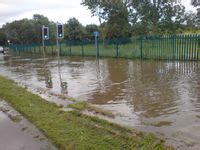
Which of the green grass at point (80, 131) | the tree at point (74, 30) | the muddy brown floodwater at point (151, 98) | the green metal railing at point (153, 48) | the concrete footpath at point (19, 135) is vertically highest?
the tree at point (74, 30)

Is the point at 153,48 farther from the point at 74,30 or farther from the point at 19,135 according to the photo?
the point at 74,30

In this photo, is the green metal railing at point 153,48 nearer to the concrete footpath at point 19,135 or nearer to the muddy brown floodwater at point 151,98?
the muddy brown floodwater at point 151,98

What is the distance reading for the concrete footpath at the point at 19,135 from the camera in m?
5.93

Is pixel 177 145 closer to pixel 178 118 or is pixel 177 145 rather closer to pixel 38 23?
pixel 178 118

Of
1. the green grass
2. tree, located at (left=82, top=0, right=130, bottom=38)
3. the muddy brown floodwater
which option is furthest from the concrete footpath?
tree, located at (left=82, top=0, right=130, bottom=38)

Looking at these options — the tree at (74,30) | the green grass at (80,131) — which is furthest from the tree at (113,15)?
the green grass at (80,131)

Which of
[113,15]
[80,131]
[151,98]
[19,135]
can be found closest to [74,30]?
[113,15]

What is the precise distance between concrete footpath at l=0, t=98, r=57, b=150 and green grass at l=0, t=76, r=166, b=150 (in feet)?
0.44

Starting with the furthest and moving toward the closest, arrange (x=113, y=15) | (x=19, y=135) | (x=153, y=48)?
(x=113, y=15) → (x=153, y=48) → (x=19, y=135)

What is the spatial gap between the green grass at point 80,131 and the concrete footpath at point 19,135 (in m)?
0.13

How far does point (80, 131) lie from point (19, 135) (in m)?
1.17

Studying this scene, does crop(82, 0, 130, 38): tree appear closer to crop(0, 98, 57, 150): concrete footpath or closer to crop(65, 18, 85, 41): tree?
crop(65, 18, 85, 41): tree

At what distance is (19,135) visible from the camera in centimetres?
661

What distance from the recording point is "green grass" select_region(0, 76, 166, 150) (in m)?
5.61
